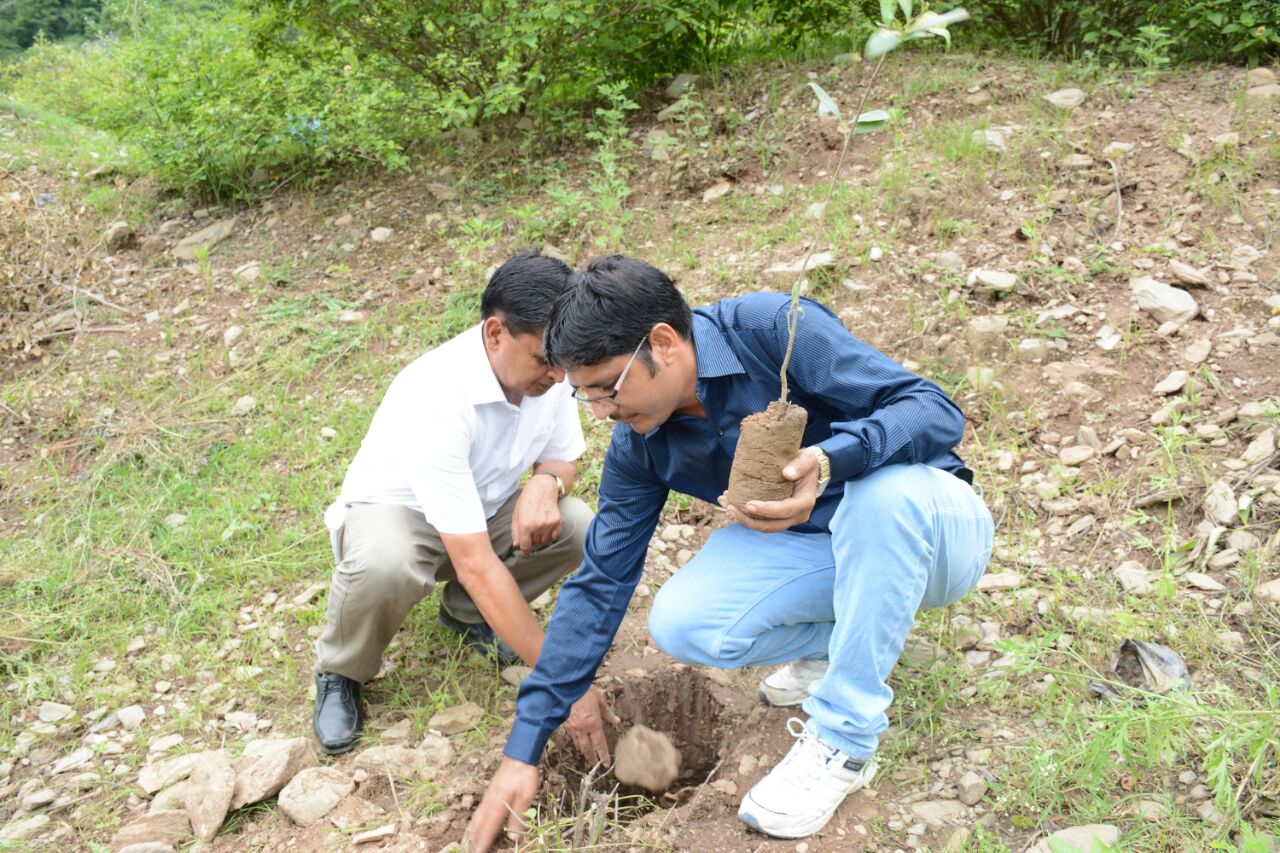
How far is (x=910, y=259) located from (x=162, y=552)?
9.73 feet

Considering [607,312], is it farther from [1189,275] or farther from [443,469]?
[1189,275]

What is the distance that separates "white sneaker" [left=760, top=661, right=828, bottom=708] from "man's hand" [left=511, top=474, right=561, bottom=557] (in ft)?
2.39

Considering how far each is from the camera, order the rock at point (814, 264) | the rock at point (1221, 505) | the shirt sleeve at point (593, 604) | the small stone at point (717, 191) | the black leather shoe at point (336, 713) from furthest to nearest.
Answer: the small stone at point (717, 191), the rock at point (814, 264), the rock at point (1221, 505), the black leather shoe at point (336, 713), the shirt sleeve at point (593, 604)

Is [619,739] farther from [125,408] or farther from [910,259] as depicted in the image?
[125,408]

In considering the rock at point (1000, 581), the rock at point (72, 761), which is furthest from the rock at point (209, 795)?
the rock at point (1000, 581)

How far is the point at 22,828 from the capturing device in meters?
2.54

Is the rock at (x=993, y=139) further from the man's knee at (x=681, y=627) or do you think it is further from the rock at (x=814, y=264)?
the man's knee at (x=681, y=627)

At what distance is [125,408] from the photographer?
14.6ft

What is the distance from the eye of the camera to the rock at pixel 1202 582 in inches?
104

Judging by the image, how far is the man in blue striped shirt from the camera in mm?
2059

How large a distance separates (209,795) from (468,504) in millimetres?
911

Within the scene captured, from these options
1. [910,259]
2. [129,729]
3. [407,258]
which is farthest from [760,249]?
[129,729]

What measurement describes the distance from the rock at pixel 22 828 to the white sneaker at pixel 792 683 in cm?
184

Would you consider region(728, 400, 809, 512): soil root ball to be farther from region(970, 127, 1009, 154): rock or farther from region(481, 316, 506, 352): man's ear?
region(970, 127, 1009, 154): rock
